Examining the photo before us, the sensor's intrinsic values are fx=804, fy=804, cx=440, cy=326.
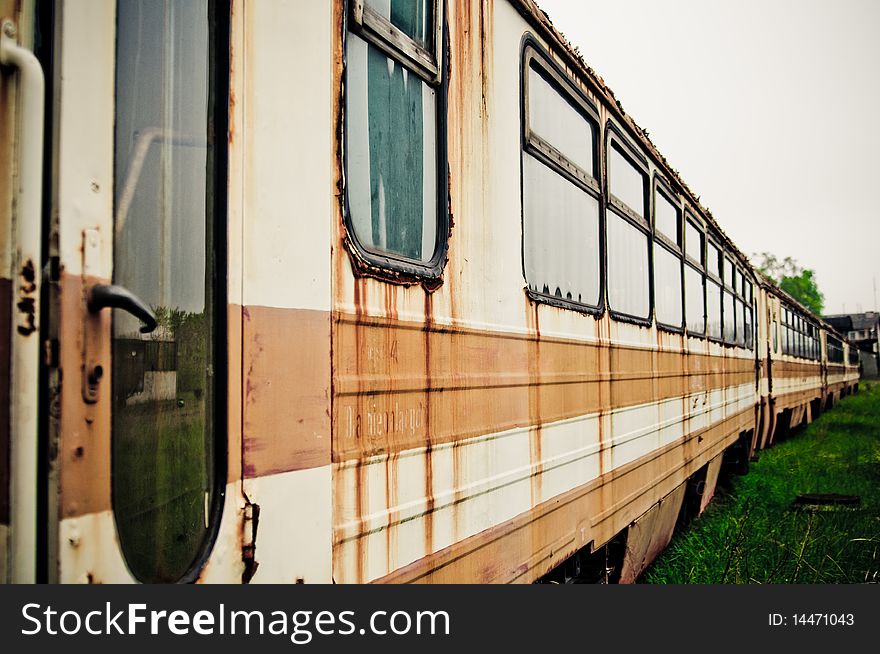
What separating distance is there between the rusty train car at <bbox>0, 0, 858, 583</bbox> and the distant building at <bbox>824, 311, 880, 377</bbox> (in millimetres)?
51529

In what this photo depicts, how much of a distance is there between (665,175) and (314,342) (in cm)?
454

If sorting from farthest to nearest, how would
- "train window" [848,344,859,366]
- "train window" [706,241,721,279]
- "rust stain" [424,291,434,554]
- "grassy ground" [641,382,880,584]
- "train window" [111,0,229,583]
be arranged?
"train window" [848,344,859,366]
"train window" [706,241,721,279]
"grassy ground" [641,382,880,584]
"rust stain" [424,291,434,554]
"train window" [111,0,229,583]

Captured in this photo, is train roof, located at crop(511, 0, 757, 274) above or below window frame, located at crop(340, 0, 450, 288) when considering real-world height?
above

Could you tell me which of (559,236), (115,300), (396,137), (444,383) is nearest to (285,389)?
(115,300)

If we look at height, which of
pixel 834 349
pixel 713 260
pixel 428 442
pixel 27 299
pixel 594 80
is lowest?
pixel 428 442

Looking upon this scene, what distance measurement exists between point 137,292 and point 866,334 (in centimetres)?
6398

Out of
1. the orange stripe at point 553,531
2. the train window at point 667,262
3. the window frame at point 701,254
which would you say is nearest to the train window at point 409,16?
the orange stripe at point 553,531

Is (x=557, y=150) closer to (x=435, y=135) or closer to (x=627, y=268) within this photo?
(x=435, y=135)

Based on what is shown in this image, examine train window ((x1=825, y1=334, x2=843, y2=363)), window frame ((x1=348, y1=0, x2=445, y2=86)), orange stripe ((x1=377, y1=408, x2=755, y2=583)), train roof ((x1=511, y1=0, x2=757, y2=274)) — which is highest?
train roof ((x1=511, y1=0, x2=757, y2=274))

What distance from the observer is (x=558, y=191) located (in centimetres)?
362

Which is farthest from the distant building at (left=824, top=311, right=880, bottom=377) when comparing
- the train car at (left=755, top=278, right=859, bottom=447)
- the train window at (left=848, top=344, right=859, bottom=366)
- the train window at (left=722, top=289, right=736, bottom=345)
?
the train window at (left=722, top=289, right=736, bottom=345)

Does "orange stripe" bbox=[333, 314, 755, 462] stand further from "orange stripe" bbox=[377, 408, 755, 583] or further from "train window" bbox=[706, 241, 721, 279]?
"train window" bbox=[706, 241, 721, 279]

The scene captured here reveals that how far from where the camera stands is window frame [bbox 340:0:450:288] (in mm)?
2126

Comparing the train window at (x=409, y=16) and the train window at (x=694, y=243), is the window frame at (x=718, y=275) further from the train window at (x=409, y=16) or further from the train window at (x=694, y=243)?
the train window at (x=409, y=16)
